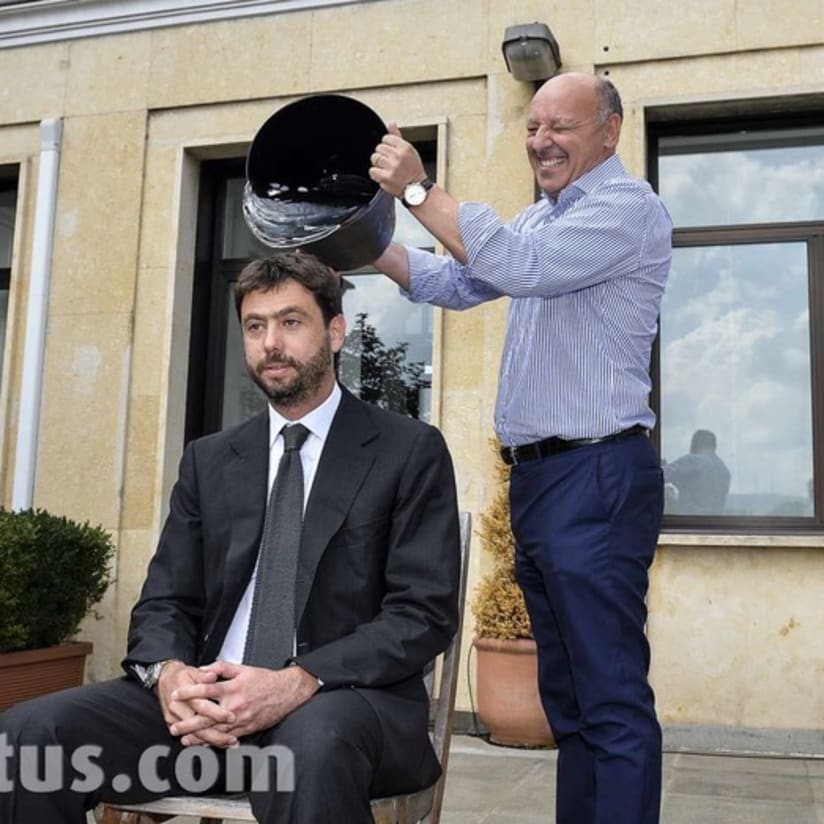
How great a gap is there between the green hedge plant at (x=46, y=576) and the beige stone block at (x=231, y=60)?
111 inches

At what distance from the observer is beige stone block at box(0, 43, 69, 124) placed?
6941 millimetres

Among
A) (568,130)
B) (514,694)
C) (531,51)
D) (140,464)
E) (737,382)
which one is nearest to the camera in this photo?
(568,130)

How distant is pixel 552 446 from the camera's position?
246 centimetres

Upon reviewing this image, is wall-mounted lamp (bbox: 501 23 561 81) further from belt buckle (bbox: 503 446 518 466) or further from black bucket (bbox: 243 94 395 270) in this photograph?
belt buckle (bbox: 503 446 518 466)

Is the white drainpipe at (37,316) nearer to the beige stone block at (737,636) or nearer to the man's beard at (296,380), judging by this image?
the beige stone block at (737,636)

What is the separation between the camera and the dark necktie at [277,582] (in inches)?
86.6

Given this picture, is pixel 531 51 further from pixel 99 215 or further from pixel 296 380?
pixel 296 380

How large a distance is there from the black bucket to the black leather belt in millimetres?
588

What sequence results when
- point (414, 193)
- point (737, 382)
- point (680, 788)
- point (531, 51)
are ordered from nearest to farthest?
point (414, 193), point (680, 788), point (531, 51), point (737, 382)

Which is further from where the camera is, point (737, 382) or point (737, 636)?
point (737, 382)

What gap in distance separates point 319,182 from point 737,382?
12.9 feet

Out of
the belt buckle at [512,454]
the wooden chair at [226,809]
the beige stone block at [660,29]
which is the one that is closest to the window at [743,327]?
the beige stone block at [660,29]

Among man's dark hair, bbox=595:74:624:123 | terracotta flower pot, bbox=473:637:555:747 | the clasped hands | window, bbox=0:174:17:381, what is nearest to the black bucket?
man's dark hair, bbox=595:74:624:123

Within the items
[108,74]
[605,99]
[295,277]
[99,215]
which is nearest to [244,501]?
[295,277]
